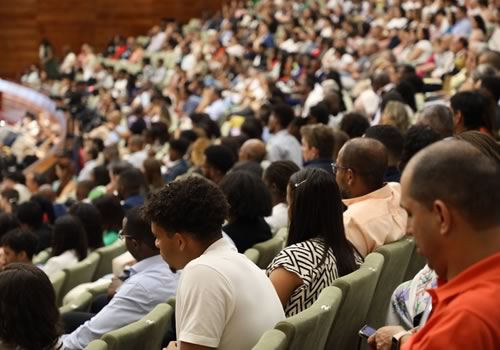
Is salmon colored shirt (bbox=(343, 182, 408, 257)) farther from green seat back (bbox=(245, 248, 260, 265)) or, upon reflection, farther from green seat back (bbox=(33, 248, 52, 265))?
green seat back (bbox=(33, 248, 52, 265))

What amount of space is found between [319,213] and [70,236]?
6.95 feet

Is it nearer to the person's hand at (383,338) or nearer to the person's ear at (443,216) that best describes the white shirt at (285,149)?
the person's hand at (383,338)

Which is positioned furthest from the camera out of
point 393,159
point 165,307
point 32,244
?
point 32,244

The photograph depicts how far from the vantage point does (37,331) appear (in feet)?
7.82

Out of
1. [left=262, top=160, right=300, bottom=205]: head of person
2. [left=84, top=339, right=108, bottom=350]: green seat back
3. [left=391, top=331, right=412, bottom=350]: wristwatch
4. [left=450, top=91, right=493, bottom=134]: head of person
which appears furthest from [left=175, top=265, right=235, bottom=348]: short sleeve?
A: [left=450, top=91, right=493, bottom=134]: head of person

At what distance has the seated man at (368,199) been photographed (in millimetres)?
3278

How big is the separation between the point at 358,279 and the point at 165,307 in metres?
0.62

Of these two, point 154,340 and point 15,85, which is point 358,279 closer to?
point 154,340

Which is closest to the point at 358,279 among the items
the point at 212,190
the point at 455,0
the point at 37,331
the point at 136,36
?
the point at 212,190

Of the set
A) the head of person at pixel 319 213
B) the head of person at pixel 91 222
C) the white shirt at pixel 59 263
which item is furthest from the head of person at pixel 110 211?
the head of person at pixel 319 213

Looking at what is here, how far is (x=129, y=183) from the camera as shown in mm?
5664

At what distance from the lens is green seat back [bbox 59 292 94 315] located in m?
3.79

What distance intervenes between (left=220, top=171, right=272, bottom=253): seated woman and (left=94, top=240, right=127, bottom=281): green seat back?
102 cm

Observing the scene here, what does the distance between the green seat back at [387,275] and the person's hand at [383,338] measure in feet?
3.37
